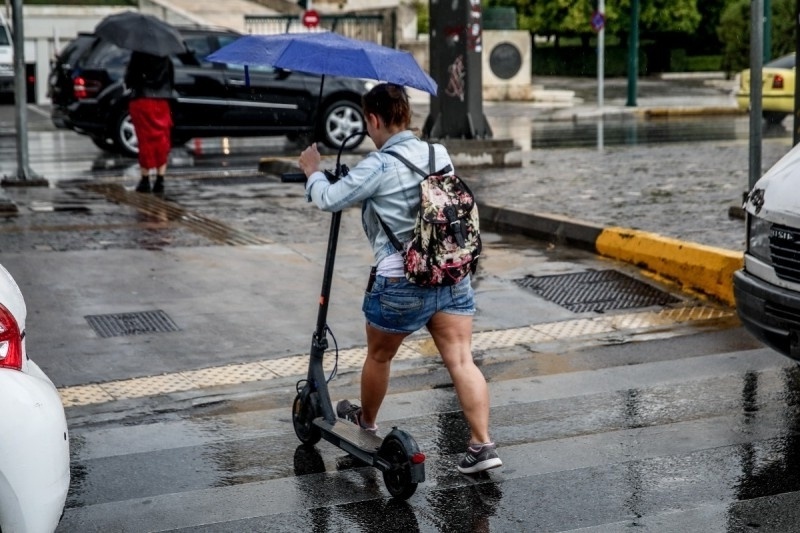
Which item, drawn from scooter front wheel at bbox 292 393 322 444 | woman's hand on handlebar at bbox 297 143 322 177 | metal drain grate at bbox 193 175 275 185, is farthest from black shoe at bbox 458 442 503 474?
metal drain grate at bbox 193 175 275 185

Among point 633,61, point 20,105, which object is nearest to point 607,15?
point 633,61

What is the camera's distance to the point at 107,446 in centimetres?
600

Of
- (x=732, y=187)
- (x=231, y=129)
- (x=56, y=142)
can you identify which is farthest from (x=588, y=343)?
(x=56, y=142)

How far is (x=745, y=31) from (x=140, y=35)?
2977 centimetres

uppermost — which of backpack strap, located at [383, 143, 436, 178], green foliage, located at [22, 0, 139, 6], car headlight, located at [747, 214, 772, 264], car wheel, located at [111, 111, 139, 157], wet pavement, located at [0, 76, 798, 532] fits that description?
green foliage, located at [22, 0, 139, 6]

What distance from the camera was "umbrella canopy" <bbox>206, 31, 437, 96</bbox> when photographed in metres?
5.33

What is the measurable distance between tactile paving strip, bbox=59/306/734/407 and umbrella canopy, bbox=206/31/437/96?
2082 millimetres

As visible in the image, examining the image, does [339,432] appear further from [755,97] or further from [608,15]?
[608,15]

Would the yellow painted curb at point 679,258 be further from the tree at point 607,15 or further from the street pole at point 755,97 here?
the tree at point 607,15

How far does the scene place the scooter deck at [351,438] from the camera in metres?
5.34

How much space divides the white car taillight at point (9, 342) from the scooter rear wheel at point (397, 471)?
5.29 ft

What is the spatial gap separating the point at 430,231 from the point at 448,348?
552mm

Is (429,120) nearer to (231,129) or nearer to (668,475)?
(231,129)

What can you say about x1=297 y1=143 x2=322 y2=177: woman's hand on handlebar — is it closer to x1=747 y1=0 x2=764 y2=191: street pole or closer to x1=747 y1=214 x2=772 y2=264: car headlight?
x1=747 y1=214 x2=772 y2=264: car headlight
